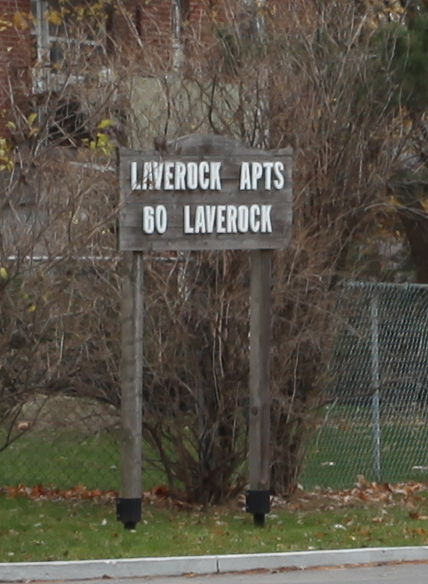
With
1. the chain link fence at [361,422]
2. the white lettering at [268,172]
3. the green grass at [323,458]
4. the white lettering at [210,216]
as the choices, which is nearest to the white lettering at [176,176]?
the white lettering at [210,216]

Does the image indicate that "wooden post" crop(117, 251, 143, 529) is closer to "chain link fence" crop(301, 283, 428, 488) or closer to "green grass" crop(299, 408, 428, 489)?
"chain link fence" crop(301, 283, 428, 488)

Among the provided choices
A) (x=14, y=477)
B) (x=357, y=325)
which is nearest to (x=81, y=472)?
(x=14, y=477)

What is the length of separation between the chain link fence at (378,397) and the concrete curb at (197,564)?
8.56 feet

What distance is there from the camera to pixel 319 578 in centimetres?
895

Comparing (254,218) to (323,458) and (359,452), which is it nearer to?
(323,458)

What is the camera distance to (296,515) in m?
11.3

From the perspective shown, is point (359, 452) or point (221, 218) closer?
point (221, 218)

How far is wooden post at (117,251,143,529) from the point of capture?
33.6 ft

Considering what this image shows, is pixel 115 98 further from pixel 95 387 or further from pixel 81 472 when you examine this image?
pixel 81 472

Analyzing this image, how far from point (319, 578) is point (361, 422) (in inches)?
181

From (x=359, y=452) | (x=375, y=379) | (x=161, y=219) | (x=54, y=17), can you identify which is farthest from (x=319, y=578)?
(x=54, y=17)

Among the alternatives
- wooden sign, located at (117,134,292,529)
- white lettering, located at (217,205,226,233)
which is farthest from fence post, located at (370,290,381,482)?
white lettering, located at (217,205,226,233)

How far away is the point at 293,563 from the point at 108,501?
3.11 m

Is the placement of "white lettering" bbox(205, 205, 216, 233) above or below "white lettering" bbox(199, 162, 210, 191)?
below
